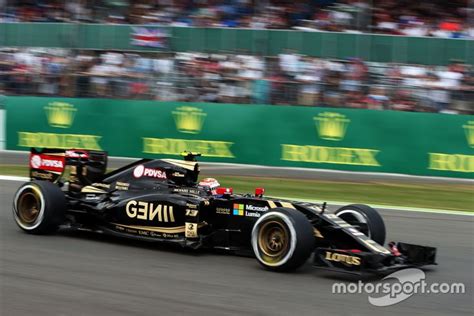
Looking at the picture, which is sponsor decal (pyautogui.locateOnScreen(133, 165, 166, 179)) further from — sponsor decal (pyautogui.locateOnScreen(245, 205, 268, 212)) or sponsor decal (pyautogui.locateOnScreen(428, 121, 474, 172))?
sponsor decal (pyautogui.locateOnScreen(428, 121, 474, 172))

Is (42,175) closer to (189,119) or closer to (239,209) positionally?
(239,209)

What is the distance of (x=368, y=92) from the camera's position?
15750 mm

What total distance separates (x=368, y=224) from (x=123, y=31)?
494 inches

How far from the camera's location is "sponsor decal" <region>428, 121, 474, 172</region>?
14.6m

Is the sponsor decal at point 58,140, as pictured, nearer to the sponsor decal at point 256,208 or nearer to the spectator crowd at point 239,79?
the spectator crowd at point 239,79

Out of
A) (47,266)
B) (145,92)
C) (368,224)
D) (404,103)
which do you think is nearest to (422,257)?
(368,224)

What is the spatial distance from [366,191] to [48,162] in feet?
21.5

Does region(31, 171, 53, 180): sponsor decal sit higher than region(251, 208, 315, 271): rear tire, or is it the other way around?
region(31, 171, 53, 180): sponsor decal

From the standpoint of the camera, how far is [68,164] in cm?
835

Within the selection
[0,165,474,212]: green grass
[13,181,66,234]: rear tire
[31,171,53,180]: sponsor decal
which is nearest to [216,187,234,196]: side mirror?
[13,181,66,234]: rear tire

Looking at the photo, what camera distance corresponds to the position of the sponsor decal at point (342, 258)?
6.18 meters

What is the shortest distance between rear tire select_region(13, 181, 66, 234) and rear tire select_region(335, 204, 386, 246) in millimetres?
3008
